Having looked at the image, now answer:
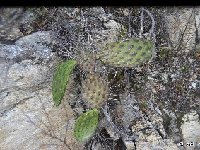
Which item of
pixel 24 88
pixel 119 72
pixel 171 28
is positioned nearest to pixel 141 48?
pixel 119 72

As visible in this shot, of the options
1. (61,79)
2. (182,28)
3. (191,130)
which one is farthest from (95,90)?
(182,28)

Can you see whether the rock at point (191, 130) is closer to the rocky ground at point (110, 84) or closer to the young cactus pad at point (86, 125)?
the rocky ground at point (110, 84)

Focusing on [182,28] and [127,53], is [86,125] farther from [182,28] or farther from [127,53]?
[182,28]

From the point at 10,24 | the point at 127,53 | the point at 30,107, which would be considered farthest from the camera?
the point at 10,24

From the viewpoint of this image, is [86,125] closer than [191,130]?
Yes

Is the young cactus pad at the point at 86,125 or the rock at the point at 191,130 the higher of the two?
the young cactus pad at the point at 86,125

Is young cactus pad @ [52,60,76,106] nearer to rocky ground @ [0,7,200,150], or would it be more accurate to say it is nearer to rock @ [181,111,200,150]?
rocky ground @ [0,7,200,150]

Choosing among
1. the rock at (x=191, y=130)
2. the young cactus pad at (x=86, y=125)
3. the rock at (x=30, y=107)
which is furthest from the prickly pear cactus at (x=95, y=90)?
the rock at (x=191, y=130)

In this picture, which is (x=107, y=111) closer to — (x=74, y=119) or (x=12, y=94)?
(x=74, y=119)
